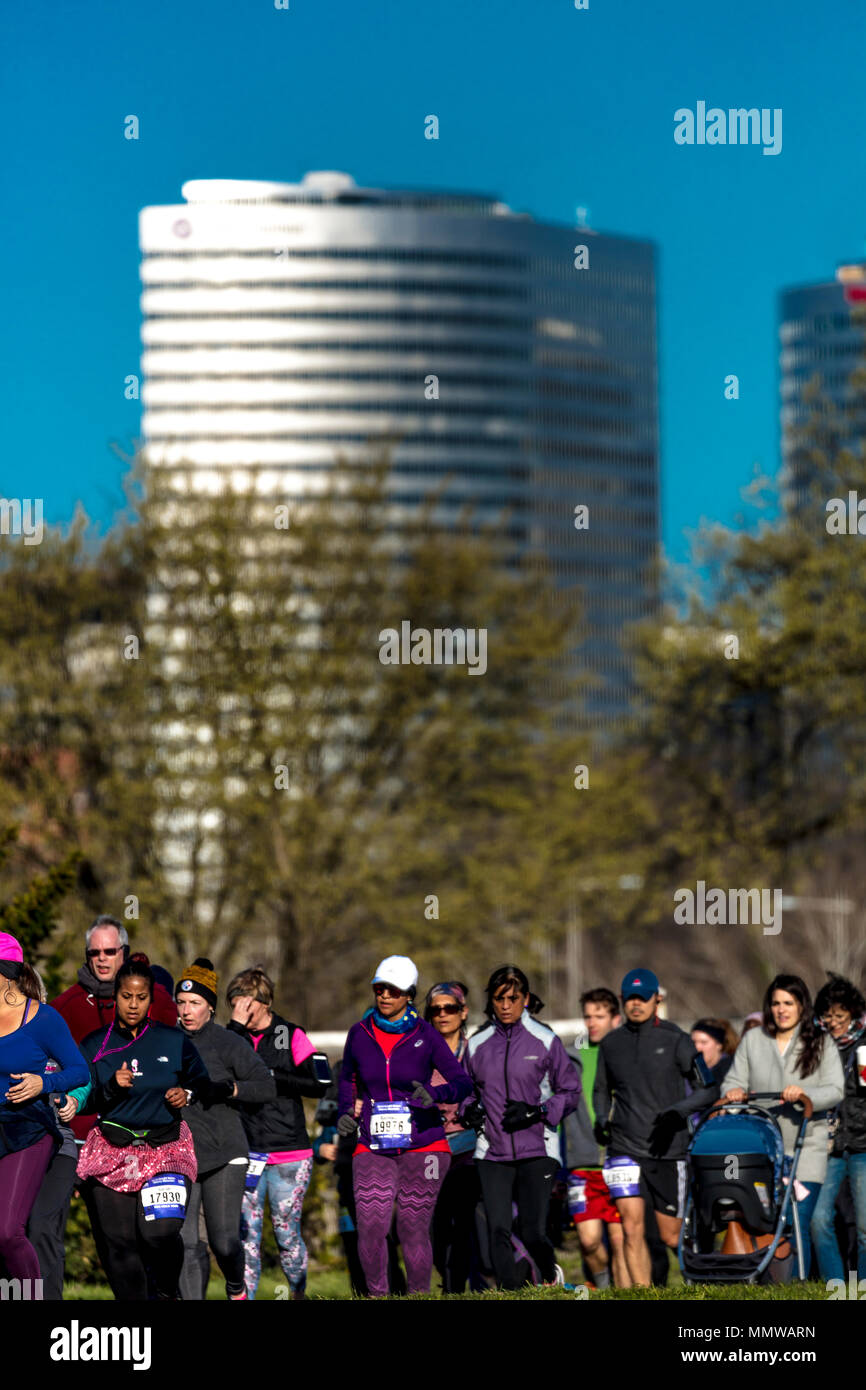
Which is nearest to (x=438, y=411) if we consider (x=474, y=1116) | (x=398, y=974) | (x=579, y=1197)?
(x=579, y=1197)

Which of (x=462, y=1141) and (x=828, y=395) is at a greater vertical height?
(x=828, y=395)

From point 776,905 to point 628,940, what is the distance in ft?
12.6

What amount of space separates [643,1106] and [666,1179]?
0.46 meters

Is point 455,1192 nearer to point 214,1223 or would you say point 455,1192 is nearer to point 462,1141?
point 462,1141

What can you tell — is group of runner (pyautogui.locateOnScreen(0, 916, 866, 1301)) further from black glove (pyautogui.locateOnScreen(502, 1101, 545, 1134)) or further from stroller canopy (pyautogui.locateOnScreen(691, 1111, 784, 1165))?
stroller canopy (pyautogui.locateOnScreen(691, 1111, 784, 1165))

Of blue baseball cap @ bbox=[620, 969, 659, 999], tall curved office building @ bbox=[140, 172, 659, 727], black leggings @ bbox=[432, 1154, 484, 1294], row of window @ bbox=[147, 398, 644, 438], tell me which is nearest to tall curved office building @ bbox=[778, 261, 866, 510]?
blue baseball cap @ bbox=[620, 969, 659, 999]

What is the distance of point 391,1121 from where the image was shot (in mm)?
10219

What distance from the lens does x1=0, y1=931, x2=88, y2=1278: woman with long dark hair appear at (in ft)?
28.6

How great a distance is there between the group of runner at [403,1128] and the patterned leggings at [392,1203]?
0.01 meters

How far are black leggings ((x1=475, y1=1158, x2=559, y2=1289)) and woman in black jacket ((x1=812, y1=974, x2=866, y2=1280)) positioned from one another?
140cm

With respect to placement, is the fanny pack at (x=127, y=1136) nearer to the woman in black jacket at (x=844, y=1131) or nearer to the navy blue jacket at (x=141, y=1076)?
the navy blue jacket at (x=141, y=1076)

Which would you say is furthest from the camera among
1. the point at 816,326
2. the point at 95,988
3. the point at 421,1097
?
the point at 816,326
